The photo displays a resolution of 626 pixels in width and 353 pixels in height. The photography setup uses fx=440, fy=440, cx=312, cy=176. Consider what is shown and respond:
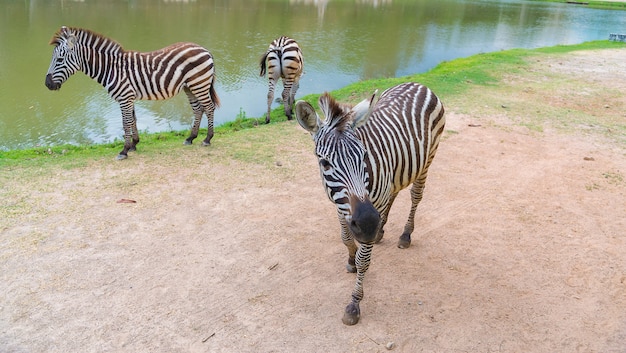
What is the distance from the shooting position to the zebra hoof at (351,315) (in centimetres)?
374

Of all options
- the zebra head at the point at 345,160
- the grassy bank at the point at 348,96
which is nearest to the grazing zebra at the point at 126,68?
the grassy bank at the point at 348,96

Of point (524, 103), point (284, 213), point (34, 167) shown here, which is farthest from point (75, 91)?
point (524, 103)

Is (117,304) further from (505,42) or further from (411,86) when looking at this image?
(505,42)

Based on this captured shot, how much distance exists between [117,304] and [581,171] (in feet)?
21.9

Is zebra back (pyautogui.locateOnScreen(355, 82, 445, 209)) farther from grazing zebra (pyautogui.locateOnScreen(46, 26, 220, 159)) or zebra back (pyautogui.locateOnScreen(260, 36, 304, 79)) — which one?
zebra back (pyautogui.locateOnScreen(260, 36, 304, 79))

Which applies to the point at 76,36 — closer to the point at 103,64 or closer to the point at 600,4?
the point at 103,64

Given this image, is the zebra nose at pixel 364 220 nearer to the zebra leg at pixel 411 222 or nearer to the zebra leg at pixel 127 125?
the zebra leg at pixel 411 222

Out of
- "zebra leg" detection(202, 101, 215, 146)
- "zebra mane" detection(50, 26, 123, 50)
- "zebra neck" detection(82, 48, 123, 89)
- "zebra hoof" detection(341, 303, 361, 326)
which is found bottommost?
"zebra hoof" detection(341, 303, 361, 326)

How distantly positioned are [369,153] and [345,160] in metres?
0.54

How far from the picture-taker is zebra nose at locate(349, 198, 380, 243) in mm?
2896

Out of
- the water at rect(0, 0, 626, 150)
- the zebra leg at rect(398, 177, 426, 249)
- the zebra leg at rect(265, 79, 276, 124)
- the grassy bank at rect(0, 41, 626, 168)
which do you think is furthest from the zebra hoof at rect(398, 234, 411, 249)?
the water at rect(0, 0, 626, 150)

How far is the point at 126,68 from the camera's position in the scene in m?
7.01

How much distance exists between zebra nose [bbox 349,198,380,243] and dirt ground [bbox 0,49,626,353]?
1.14m

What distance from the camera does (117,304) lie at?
3924mm
